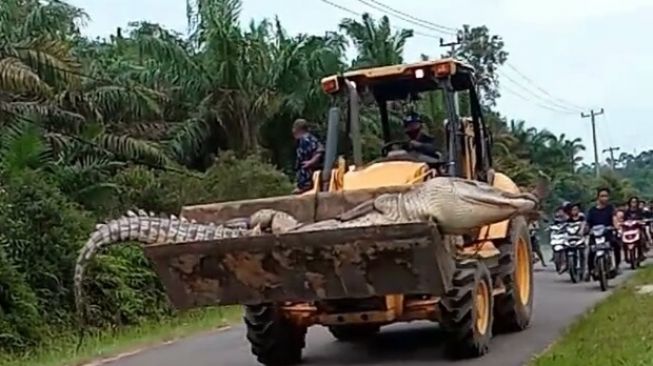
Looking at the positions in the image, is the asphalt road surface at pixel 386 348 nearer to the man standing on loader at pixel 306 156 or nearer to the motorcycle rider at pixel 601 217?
the man standing on loader at pixel 306 156

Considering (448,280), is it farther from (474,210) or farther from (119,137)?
(119,137)

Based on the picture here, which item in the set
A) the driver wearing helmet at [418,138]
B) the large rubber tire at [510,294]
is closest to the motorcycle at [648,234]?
the large rubber tire at [510,294]

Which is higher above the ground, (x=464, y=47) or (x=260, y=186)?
(x=464, y=47)

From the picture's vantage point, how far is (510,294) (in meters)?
13.1

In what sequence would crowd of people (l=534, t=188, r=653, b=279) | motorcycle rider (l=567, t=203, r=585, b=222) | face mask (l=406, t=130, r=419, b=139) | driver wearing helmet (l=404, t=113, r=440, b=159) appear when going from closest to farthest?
driver wearing helmet (l=404, t=113, r=440, b=159)
face mask (l=406, t=130, r=419, b=139)
crowd of people (l=534, t=188, r=653, b=279)
motorcycle rider (l=567, t=203, r=585, b=222)

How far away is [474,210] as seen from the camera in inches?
400

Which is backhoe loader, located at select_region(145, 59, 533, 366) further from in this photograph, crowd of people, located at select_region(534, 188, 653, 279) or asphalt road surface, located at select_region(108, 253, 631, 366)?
crowd of people, located at select_region(534, 188, 653, 279)

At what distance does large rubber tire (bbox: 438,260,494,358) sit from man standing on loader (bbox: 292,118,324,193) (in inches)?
A: 90.2

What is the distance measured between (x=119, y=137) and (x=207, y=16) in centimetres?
543

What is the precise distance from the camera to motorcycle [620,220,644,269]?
23.6 m

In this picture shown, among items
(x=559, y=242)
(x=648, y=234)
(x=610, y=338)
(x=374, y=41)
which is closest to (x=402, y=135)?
(x=610, y=338)

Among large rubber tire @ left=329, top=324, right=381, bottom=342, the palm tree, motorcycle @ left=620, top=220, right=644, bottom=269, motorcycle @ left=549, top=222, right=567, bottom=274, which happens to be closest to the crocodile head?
large rubber tire @ left=329, top=324, right=381, bottom=342

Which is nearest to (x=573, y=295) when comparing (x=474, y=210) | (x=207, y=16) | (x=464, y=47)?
(x=474, y=210)

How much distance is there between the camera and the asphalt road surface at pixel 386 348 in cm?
1134
